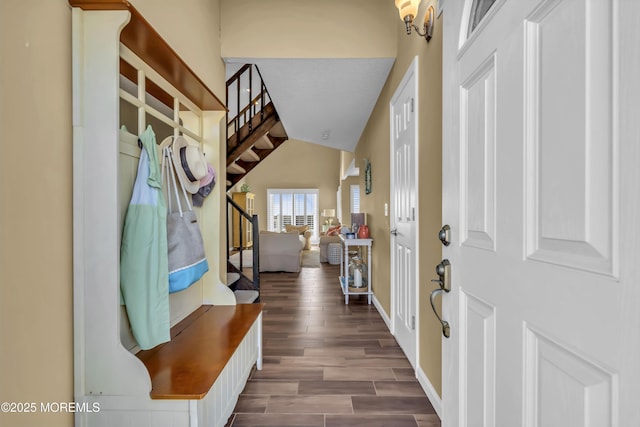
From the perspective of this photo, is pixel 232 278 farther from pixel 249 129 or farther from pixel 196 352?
pixel 249 129

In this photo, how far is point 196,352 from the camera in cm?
159

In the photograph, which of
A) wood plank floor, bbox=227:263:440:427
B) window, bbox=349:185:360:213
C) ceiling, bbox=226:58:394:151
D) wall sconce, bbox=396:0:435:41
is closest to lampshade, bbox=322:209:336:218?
window, bbox=349:185:360:213

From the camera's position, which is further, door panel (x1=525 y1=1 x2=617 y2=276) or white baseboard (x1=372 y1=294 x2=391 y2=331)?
white baseboard (x1=372 y1=294 x2=391 y2=331)

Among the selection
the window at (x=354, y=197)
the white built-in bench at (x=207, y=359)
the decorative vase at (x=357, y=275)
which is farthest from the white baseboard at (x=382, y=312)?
the window at (x=354, y=197)

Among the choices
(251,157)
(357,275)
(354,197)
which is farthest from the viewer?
(354,197)

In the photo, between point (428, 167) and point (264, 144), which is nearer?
point (428, 167)

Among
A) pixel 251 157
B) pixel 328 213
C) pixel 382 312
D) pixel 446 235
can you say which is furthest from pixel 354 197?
pixel 446 235

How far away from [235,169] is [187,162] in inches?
168

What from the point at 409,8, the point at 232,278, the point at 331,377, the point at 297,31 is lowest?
the point at 331,377

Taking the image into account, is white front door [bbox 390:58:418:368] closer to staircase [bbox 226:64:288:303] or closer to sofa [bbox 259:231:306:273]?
staircase [bbox 226:64:288:303]

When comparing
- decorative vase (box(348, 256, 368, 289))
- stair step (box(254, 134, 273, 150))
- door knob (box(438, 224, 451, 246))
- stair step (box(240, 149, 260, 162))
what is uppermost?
stair step (box(254, 134, 273, 150))

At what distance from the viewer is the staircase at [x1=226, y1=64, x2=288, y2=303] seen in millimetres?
3461

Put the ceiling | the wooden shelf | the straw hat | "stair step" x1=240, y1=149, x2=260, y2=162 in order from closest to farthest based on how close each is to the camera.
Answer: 1. the wooden shelf
2. the straw hat
3. the ceiling
4. "stair step" x1=240, y1=149, x2=260, y2=162

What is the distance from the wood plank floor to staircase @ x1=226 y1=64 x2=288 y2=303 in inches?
17.8
